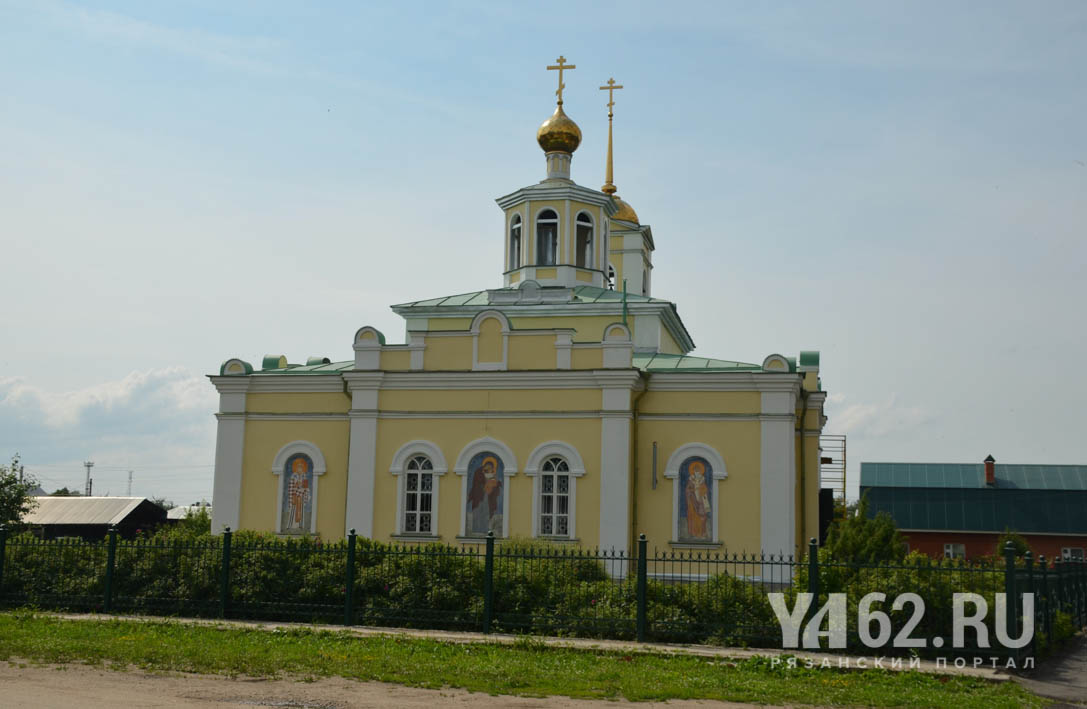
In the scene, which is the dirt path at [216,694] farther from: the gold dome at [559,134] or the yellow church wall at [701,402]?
the gold dome at [559,134]

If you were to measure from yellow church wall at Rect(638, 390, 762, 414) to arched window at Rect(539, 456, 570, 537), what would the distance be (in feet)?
6.43

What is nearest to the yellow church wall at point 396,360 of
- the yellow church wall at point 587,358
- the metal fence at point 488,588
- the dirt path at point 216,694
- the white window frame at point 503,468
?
the white window frame at point 503,468

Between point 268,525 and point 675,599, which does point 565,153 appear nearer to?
point 268,525

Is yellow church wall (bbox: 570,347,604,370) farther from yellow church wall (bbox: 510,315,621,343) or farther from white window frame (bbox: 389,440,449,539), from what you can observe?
white window frame (bbox: 389,440,449,539)

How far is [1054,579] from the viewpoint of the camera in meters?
13.7

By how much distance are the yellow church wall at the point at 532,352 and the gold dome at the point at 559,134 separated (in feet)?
23.3

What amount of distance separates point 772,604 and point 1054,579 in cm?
386

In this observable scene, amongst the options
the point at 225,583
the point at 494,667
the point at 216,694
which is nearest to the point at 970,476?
the point at 225,583

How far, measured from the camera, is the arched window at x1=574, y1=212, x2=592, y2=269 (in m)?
25.4

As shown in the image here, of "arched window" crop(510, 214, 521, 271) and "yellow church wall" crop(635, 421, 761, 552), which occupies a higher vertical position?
"arched window" crop(510, 214, 521, 271)

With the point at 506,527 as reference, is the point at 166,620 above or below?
below

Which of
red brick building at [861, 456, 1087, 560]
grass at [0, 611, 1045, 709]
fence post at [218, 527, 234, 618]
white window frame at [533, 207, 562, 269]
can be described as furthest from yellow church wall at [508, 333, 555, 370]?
red brick building at [861, 456, 1087, 560]

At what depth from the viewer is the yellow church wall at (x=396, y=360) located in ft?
69.5

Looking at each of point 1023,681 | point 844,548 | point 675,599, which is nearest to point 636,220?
point 844,548
